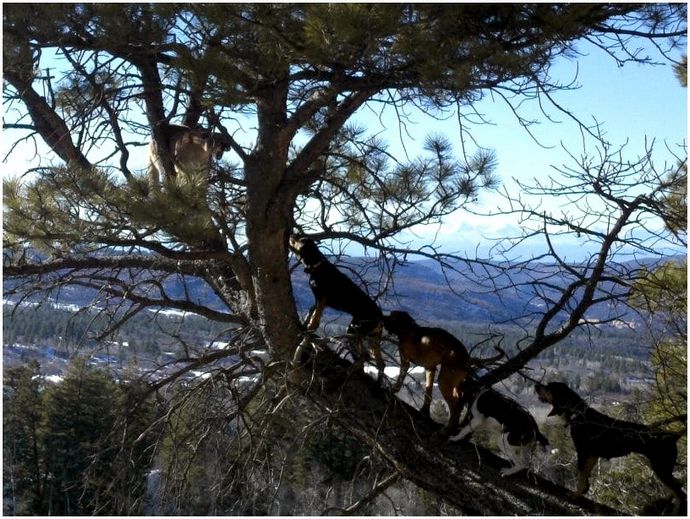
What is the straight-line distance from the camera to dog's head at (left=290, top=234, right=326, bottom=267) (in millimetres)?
4211

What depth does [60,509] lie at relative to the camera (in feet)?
53.7

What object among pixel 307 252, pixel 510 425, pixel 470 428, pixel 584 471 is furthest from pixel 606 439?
pixel 307 252

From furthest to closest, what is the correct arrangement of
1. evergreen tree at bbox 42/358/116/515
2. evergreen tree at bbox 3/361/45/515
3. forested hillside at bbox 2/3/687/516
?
1. evergreen tree at bbox 3/361/45/515
2. evergreen tree at bbox 42/358/116/515
3. forested hillside at bbox 2/3/687/516

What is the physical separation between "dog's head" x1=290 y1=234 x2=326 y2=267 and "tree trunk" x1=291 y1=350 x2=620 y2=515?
54cm

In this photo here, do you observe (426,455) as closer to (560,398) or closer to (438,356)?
(438,356)

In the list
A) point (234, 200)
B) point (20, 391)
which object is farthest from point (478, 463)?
point (20, 391)

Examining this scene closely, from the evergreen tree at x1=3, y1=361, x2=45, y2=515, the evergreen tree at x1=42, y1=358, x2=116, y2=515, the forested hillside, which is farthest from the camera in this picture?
the evergreen tree at x1=3, y1=361, x2=45, y2=515

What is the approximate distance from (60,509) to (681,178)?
16129 millimetres

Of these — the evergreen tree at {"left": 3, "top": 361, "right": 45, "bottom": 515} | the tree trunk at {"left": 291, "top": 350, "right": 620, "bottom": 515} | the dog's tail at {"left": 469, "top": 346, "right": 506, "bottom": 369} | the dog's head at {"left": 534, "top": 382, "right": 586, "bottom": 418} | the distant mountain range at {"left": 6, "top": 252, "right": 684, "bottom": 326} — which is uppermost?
the distant mountain range at {"left": 6, "top": 252, "right": 684, "bottom": 326}

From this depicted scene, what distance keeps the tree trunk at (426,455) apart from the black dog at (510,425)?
4.2 inches

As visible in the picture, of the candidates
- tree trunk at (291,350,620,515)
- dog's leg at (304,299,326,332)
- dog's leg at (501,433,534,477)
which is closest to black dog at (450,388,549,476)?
dog's leg at (501,433,534,477)

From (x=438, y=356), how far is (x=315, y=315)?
0.76m

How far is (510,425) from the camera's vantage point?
3.86m

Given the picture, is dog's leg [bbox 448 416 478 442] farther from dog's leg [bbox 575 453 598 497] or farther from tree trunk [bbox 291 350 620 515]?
dog's leg [bbox 575 453 598 497]
